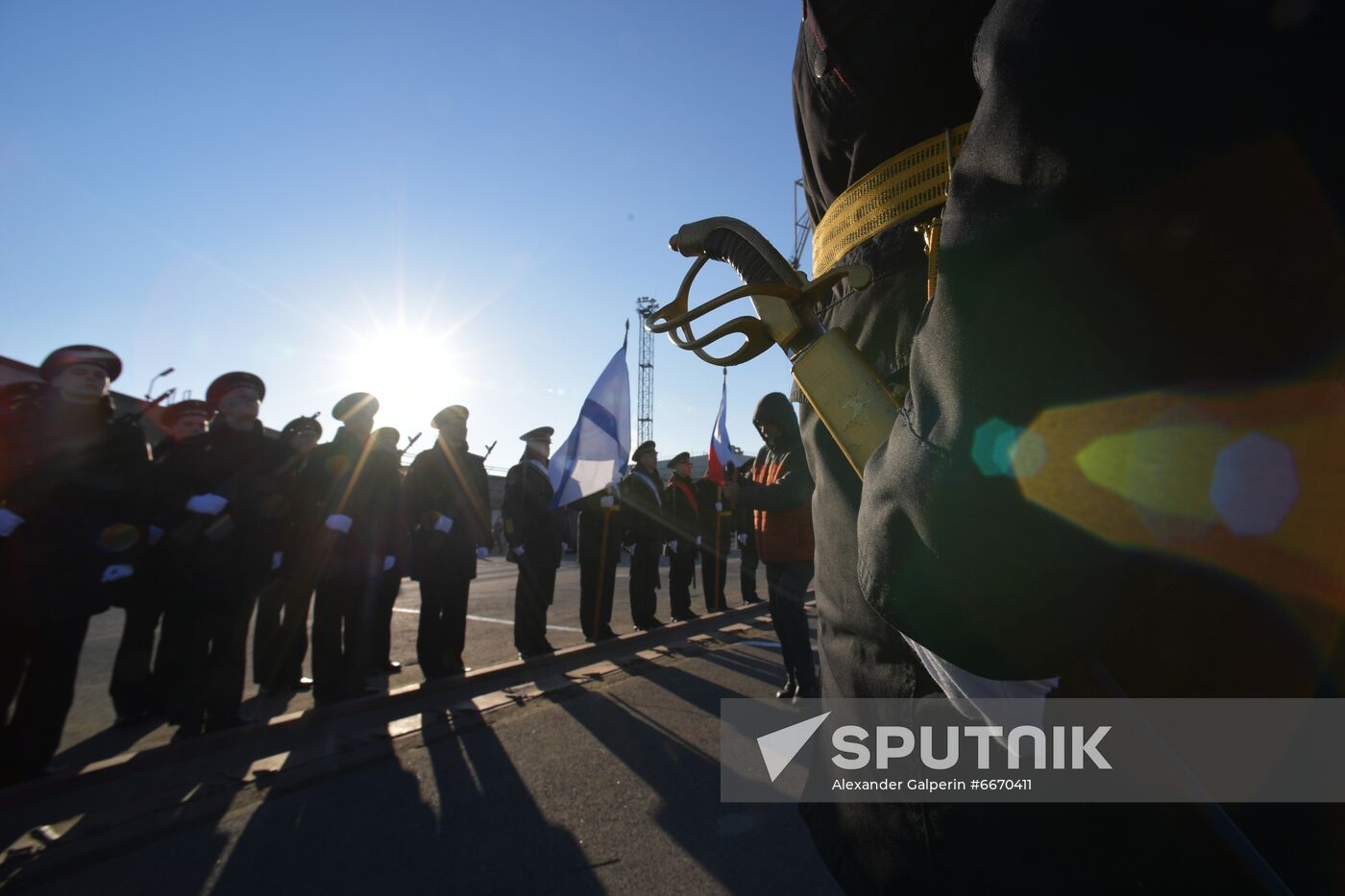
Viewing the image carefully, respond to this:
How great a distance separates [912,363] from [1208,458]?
10.4 inches

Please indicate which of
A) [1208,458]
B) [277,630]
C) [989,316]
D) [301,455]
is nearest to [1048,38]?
[989,316]

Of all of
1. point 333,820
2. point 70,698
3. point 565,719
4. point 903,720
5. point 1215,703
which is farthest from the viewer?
point 565,719

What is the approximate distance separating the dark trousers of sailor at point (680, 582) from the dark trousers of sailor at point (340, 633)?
4511 mm

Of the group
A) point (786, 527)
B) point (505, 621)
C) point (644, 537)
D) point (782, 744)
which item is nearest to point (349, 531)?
point (786, 527)

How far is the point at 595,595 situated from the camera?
720 centimetres

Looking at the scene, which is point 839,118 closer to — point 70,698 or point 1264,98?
point 1264,98

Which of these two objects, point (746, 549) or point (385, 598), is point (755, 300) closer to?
point (385, 598)

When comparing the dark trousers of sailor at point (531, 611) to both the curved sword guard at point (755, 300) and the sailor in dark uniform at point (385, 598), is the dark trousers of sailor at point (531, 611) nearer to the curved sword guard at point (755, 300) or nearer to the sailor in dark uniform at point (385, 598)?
the sailor in dark uniform at point (385, 598)

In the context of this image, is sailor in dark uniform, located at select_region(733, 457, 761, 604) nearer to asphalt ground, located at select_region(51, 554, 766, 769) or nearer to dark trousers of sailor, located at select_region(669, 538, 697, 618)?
asphalt ground, located at select_region(51, 554, 766, 769)

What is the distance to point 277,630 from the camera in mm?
5875

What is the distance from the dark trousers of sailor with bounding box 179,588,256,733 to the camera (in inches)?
159

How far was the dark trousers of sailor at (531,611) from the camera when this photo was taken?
20.1 ft

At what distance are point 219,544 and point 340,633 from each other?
3.65 feet

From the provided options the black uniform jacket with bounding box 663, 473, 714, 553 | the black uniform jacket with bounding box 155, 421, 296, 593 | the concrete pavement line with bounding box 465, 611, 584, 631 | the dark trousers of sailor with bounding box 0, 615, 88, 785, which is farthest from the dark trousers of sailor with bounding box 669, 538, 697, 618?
the dark trousers of sailor with bounding box 0, 615, 88, 785
